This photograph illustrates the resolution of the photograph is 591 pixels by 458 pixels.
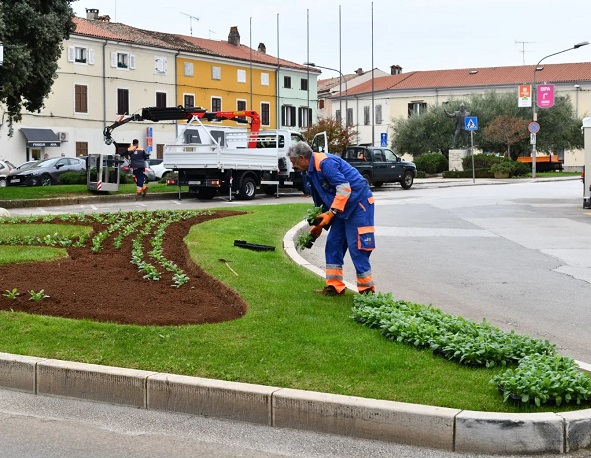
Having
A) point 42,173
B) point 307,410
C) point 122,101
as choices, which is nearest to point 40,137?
point 122,101

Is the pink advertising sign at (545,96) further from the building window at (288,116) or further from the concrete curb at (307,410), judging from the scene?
the concrete curb at (307,410)

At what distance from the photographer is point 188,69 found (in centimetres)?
6644

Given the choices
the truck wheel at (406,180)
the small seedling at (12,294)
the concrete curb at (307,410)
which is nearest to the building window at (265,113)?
the truck wheel at (406,180)

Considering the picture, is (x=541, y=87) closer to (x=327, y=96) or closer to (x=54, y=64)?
(x=54, y=64)

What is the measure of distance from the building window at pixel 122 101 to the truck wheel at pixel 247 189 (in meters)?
34.2

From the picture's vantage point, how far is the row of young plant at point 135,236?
32.3 ft

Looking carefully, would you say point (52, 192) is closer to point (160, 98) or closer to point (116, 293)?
point (116, 293)

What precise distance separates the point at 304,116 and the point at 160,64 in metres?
17.9

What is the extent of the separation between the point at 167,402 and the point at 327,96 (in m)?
91.5

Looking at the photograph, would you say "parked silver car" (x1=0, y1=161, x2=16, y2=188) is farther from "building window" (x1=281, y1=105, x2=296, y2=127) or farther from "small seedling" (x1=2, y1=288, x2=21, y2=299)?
"building window" (x1=281, y1=105, x2=296, y2=127)

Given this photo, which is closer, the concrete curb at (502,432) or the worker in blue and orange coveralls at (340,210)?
the concrete curb at (502,432)

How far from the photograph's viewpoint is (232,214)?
18078mm

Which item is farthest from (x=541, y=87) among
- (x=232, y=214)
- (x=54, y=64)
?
(x=232, y=214)

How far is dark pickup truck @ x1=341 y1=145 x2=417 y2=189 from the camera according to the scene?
3672cm
